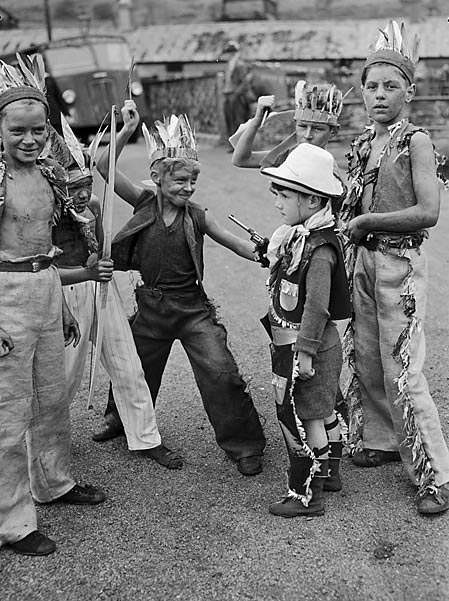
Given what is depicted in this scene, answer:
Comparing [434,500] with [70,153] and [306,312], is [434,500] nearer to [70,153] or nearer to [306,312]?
[306,312]

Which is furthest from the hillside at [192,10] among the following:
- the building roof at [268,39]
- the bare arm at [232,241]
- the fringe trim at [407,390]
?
the fringe trim at [407,390]

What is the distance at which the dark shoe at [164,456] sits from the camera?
387 cm

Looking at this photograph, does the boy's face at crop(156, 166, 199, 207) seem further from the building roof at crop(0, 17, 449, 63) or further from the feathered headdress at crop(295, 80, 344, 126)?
the building roof at crop(0, 17, 449, 63)

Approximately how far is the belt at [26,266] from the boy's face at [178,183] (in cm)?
81

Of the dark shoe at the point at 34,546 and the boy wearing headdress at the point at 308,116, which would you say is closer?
the dark shoe at the point at 34,546

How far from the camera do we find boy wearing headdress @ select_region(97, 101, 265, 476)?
3.79 metres

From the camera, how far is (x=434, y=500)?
3361 mm

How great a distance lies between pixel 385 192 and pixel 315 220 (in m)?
0.43

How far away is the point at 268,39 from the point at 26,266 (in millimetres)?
23499

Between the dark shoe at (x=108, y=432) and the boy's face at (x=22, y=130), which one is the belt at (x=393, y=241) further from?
the dark shoe at (x=108, y=432)

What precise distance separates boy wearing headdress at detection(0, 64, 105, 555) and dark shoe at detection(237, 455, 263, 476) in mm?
1029

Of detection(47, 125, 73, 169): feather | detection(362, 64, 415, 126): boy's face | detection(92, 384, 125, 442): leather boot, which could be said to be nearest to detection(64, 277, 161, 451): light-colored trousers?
detection(92, 384, 125, 442): leather boot

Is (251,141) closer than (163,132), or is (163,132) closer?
(163,132)

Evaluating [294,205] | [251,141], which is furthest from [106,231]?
[251,141]
